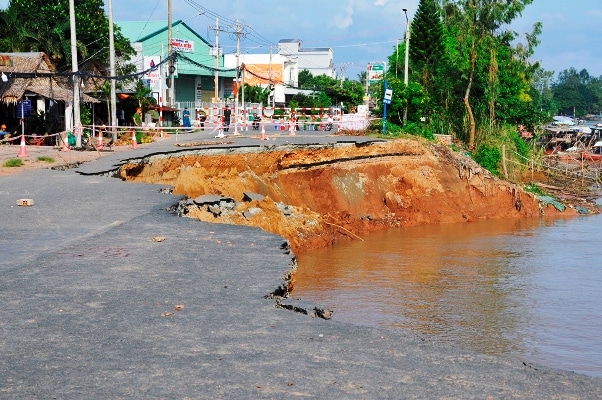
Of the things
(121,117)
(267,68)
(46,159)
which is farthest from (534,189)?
(267,68)

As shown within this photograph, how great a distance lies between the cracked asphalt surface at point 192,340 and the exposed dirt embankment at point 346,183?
8224mm

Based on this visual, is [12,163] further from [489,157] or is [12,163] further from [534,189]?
[489,157]

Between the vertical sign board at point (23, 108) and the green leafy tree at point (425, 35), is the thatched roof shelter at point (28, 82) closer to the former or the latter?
the vertical sign board at point (23, 108)

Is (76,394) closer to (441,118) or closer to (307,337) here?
(307,337)

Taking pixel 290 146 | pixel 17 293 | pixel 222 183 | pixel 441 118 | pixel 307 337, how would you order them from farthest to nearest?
pixel 441 118, pixel 290 146, pixel 222 183, pixel 17 293, pixel 307 337

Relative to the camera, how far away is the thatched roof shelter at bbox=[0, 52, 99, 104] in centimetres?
3181

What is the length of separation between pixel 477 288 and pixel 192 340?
9.22m

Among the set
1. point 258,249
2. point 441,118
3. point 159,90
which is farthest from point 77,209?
point 159,90

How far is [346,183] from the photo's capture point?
87.5ft

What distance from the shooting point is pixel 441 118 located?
4162 cm

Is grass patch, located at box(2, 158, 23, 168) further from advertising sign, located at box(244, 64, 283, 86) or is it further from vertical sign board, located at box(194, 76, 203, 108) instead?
advertising sign, located at box(244, 64, 283, 86)

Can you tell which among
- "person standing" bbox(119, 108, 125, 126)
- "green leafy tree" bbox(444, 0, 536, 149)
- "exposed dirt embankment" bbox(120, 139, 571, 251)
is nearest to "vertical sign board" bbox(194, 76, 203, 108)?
"person standing" bbox(119, 108, 125, 126)

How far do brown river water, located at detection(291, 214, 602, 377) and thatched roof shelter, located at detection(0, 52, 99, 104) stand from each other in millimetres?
15917

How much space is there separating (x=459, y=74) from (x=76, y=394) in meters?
38.2
